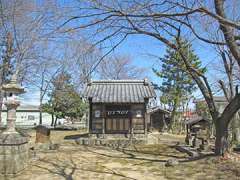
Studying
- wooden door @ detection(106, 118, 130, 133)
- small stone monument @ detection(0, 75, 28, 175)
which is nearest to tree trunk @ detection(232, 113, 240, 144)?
wooden door @ detection(106, 118, 130, 133)

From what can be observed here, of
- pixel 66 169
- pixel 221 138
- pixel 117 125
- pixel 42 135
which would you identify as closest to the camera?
pixel 66 169

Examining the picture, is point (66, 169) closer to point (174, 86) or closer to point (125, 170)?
point (125, 170)

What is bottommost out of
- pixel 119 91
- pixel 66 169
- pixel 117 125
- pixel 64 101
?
pixel 66 169

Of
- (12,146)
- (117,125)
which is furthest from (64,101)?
(12,146)

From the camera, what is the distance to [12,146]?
28.0 ft

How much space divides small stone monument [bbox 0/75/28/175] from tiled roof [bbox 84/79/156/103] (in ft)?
30.6

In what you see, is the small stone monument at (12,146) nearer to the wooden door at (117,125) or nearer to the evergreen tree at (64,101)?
the wooden door at (117,125)

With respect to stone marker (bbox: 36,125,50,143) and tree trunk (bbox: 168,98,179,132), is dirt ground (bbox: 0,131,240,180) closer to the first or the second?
stone marker (bbox: 36,125,50,143)

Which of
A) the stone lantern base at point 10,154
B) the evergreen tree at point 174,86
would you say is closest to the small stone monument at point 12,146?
the stone lantern base at point 10,154

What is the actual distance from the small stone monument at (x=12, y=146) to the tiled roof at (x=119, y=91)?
9.33m

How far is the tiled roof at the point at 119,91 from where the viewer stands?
18.5 metres

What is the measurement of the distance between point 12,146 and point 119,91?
11.8m

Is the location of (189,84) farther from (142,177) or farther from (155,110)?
(142,177)

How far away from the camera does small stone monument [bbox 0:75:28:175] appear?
8398mm
